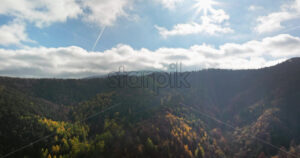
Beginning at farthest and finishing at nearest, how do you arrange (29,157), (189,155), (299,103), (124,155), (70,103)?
(70,103) < (299,103) < (189,155) < (124,155) < (29,157)

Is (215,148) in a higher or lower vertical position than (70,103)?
lower

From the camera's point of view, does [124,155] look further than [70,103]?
No

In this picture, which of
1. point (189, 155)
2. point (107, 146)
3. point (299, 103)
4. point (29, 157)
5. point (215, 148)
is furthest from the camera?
point (299, 103)

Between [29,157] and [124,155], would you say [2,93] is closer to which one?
[29,157]

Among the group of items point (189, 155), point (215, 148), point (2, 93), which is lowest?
point (215, 148)

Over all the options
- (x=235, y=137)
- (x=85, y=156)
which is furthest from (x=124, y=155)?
(x=235, y=137)

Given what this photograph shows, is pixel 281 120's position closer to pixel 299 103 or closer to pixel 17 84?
pixel 299 103

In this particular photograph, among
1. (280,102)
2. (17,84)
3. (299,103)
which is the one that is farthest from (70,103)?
(299,103)

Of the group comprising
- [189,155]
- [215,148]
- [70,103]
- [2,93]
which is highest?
[2,93]

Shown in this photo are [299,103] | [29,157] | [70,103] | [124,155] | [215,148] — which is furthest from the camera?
[70,103]
